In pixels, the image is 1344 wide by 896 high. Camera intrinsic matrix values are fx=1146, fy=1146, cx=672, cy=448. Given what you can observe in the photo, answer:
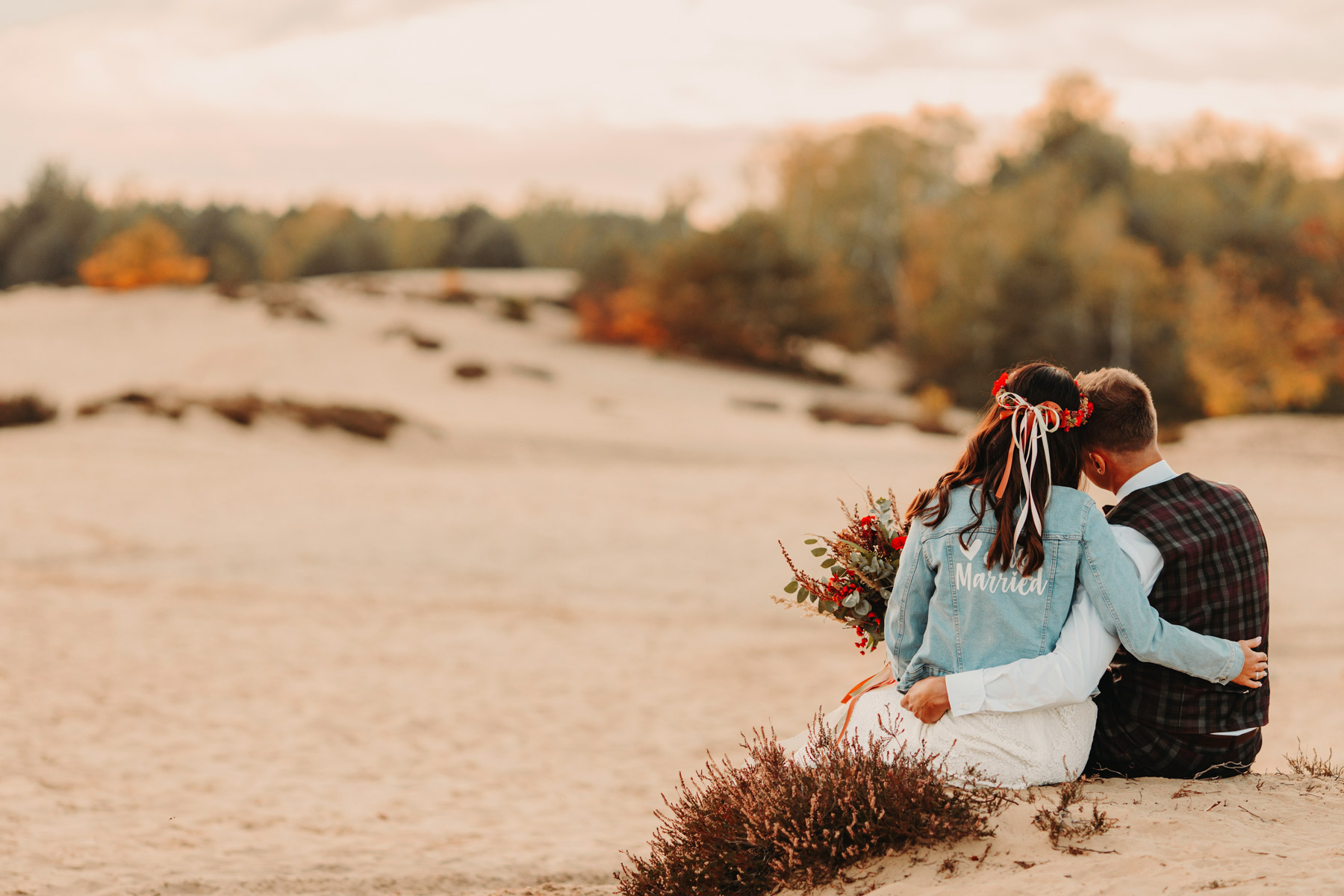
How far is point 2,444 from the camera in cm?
1728

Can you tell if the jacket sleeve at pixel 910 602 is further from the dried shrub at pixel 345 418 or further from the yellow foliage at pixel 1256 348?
the yellow foliage at pixel 1256 348

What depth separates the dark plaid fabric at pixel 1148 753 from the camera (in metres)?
3.63

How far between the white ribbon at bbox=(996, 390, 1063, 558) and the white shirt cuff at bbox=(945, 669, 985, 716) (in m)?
0.38

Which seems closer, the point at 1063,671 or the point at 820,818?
the point at 1063,671

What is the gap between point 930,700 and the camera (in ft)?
11.4

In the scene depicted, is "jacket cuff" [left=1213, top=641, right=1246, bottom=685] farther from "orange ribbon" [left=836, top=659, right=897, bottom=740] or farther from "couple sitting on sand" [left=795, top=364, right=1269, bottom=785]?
"orange ribbon" [left=836, top=659, right=897, bottom=740]

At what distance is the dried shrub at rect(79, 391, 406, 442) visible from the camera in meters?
19.4

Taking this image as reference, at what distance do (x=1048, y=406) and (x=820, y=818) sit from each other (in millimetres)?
1420

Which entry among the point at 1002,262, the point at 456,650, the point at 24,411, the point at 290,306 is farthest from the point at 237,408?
the point at 1002,262

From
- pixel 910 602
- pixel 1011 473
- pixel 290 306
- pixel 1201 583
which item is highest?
pixel 290 306

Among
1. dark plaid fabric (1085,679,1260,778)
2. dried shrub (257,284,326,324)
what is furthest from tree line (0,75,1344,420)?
dark plaid fabric (1085,679,1260,778)

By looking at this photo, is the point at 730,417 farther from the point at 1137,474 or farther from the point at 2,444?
the point at 1137,474

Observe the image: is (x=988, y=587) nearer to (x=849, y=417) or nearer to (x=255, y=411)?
(x=255, y=411)

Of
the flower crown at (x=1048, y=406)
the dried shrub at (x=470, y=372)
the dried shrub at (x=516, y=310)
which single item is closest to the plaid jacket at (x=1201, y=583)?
the flower crown at (x=1048, y=406)
